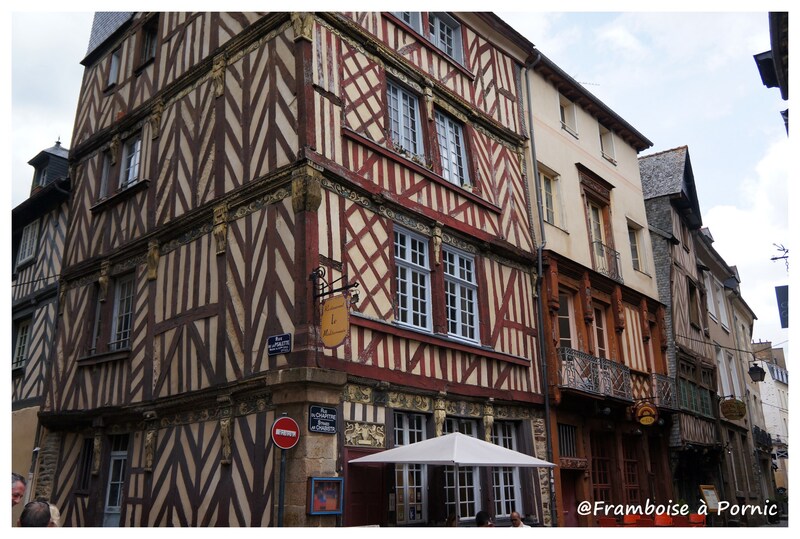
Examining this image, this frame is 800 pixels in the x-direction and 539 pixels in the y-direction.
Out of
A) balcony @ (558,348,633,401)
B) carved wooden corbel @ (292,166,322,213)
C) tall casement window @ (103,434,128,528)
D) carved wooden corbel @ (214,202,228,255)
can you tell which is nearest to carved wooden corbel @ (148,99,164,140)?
carved wooden corbel @ (214,202,228,255)

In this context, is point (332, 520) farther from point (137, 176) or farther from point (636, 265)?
point (636, 265)

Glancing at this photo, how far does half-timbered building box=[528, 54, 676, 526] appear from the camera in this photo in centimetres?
1174

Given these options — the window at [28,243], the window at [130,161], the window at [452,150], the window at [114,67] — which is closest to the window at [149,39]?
the window at [114,67]

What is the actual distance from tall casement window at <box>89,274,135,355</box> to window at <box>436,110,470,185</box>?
17.2 feet

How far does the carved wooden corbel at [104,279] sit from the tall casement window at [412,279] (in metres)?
5.07

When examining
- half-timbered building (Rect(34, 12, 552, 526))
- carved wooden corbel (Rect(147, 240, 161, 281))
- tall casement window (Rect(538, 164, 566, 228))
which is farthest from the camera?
tall casement window (Rect(538, 164, 566, 228))

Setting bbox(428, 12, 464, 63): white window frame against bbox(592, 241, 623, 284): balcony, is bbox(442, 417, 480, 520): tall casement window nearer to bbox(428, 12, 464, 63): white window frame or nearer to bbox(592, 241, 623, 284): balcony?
bbox(592, 241, 623, 284): balcony

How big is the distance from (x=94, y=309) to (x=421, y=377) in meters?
5.97

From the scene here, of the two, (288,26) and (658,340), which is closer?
(288,26)

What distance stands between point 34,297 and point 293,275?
7.85 meters

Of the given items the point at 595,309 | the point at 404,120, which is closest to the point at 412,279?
the point at 404,120

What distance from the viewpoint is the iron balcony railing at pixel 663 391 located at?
47.3 feet

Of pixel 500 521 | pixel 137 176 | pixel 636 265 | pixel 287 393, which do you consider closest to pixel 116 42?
pixel 137 176

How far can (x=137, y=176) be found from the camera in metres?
11.5
